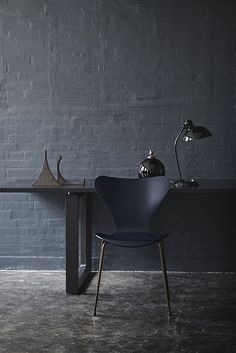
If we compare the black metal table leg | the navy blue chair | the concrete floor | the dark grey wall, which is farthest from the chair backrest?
the dark grey wall

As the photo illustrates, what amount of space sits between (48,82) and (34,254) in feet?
5.31

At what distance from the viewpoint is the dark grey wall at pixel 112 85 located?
4.85 meters

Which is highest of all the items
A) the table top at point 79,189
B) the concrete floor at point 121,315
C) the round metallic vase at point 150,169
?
the round metallic vase at point 150,169

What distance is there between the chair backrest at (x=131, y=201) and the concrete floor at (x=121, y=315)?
1.89ft

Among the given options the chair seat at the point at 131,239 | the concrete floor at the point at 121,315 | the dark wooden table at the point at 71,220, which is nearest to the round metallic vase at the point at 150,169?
the dark wooden table at the point at 71,220

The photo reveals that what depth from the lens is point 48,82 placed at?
4945 mm

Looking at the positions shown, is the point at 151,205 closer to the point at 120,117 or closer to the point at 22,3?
the point at 120,117

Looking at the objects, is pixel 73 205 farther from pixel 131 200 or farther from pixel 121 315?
pixel 121 315

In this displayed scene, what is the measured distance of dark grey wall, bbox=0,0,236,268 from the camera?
A: 15.9 ft

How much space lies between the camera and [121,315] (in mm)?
3660

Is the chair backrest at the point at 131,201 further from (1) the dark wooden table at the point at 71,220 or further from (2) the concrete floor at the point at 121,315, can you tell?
(2) the concrete floor at the point at 121,315

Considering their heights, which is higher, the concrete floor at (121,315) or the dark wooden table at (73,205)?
the dark wooden table at (73,205)

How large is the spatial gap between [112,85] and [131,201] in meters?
1.26

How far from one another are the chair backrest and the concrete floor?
1.89 ft
